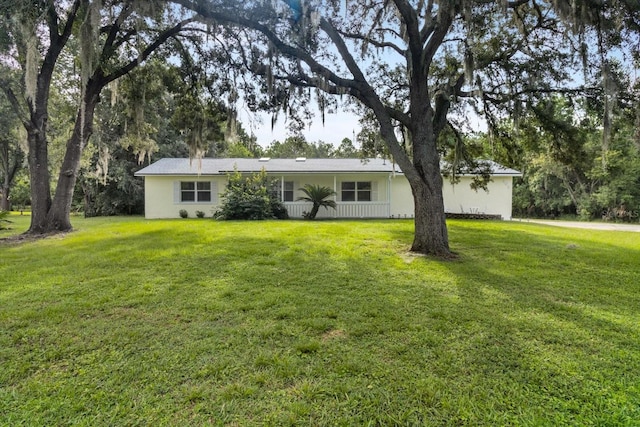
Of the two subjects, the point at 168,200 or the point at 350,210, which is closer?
the point at 350,210

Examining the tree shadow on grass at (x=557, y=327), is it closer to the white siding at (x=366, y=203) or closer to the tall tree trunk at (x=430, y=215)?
the tall tree trunk at (x=430, y=215)

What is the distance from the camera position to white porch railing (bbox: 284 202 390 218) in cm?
1573

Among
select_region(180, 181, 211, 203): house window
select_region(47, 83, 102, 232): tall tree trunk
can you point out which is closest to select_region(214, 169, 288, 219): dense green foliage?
select_region(180, 181, 211, 203): house window

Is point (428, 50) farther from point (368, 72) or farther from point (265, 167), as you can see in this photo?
point (265, 167)

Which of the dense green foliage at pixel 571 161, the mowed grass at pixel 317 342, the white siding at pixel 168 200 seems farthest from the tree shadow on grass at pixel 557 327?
the white siding at pixel 168 200

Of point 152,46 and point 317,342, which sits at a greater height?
point 152,46

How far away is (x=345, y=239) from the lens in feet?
27.2

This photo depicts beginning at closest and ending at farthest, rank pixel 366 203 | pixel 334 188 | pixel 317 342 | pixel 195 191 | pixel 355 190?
pixel 317 342
pixel 366 203
pixel 334 188
pixel 195 191
pixel 355 190

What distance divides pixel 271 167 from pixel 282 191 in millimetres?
1513

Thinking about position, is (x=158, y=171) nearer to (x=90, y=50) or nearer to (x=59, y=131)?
(x=59, y=131)

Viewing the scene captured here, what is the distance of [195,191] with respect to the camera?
1675cm

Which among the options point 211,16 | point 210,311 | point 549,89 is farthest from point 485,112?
point 210,311

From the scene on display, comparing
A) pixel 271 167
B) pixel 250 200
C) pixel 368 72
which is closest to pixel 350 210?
pixel 271 167

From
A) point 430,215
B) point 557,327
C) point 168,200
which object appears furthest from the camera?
point 168,200
